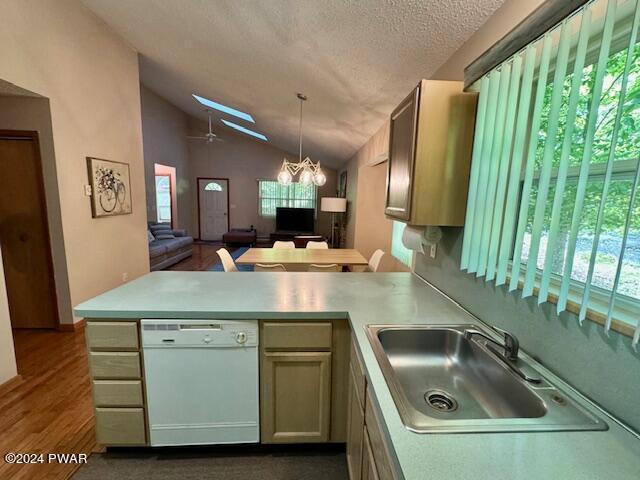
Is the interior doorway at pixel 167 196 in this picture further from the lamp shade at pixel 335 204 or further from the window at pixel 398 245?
the window at pixel 398 245

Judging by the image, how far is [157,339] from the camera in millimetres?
1375

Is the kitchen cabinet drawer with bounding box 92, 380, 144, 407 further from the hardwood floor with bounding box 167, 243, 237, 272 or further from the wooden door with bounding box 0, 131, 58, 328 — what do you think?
the hardwood floor with bounding box 167, 243, 237, 272

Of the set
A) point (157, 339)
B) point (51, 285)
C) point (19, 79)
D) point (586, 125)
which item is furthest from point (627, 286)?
point (51, 285)

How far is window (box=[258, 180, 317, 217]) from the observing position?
365 inches

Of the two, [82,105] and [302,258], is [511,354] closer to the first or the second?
[302,258]

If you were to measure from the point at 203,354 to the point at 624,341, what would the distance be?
1534 millimetres

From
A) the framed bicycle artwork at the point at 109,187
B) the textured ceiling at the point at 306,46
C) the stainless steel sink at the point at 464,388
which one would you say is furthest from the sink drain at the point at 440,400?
the framed bicycle artwork at the point at 109,187

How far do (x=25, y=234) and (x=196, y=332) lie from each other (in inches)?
111

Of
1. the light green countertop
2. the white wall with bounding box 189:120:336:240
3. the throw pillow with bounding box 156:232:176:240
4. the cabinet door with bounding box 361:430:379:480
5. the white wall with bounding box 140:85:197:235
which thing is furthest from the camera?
the white wall with bounding box 189:120:336:240

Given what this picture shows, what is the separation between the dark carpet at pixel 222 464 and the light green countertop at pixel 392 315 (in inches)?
33.3

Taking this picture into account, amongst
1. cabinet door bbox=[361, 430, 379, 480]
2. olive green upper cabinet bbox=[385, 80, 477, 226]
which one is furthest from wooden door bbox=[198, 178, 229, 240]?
cabinet door bbox=[361, 430, 379, 480]

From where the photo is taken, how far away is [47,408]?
1.90m

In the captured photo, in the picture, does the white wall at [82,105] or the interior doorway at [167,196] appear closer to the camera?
the white wall at [82,105]

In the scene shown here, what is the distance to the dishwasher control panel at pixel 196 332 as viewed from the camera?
1.37 m
